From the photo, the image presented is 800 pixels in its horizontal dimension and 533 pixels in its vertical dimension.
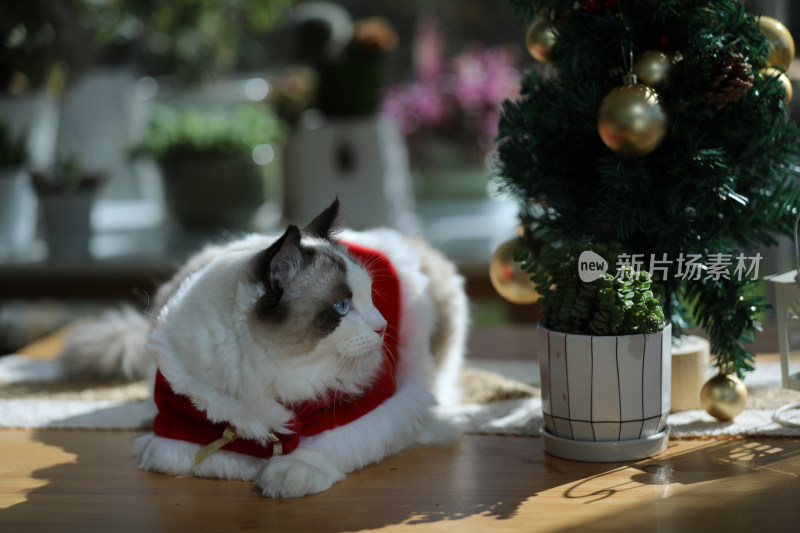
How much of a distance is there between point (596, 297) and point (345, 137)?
5.42 feet

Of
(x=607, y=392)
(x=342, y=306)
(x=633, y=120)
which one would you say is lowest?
(x=607, y=392)

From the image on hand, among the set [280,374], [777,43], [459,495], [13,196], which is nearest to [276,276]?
[280,374]

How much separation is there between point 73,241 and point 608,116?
6.25ft

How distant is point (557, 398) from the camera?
3.48 ft

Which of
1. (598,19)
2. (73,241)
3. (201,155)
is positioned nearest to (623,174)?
(598,19)

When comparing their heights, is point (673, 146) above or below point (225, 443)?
above

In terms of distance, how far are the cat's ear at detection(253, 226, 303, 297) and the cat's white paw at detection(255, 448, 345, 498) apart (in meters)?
0.20

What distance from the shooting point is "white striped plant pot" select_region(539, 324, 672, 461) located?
102 cm

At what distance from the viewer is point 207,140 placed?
102 inches

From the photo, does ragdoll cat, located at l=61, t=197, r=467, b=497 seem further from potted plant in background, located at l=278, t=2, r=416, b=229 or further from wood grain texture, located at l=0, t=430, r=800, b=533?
potted plant in background, located at l=278, t=2, r=416, b=229

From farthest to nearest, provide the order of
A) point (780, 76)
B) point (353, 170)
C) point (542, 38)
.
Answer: point (353, 170) → point (542, 38) → point (780, 76)

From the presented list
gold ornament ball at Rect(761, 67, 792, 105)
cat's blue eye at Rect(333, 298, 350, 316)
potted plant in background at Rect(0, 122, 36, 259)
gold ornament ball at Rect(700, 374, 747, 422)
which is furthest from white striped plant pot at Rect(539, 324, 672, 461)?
potted plant in background at Rect(0, 122, 36, 259)

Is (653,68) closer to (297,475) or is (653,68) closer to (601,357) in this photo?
(601,357)

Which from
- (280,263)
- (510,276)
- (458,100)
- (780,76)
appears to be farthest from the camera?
A: (458,100)
